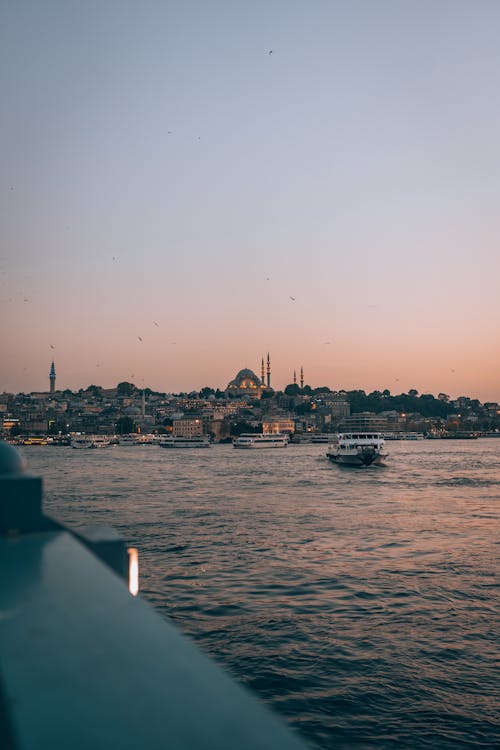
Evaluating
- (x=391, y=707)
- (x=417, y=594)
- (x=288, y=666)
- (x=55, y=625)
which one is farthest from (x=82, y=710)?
(x=417, y=594)

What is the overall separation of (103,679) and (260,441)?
103940mm

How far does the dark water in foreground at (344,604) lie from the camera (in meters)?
6.55

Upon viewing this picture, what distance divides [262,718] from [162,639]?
418mm

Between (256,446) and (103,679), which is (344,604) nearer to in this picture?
(103,679)

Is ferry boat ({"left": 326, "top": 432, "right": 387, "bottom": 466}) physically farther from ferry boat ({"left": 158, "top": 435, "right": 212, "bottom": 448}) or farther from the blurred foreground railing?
ferry boat ({"left": 158, "top": 435, "right": 212, "bottom": 448})

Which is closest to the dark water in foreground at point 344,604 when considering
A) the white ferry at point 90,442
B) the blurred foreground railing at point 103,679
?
the blurred foreground railing at point 103,679

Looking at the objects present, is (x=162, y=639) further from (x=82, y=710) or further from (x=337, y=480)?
(x=337, y=480)

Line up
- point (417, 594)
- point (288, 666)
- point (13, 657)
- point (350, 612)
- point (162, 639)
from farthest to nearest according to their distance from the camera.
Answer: point (417, 594) → point (350, 612) → point (288, 666) → point (162, 639) → point (13, 657)

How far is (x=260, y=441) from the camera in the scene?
105m

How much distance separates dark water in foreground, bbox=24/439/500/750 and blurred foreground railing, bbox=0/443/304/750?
513 centimetres

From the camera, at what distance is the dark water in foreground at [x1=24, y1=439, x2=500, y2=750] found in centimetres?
655

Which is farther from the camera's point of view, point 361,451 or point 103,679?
point 361,451

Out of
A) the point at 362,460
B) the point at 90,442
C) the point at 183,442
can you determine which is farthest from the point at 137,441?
the point at 362,460

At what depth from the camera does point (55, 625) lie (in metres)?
1.53
